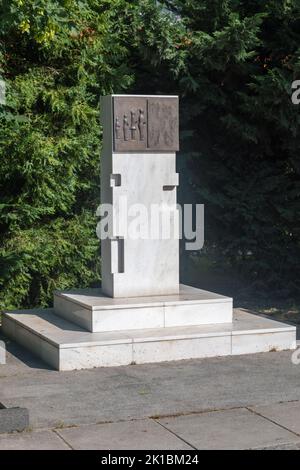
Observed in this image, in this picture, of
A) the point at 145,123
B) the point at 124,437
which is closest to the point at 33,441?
the point at 124,437

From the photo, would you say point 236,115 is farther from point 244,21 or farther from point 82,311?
point 82,311

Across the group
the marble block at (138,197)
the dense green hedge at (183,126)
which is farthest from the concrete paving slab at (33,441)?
the dense green hedge at (183,126)

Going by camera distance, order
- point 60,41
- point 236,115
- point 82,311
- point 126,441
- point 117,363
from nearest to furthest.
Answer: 1. point 126,441
2. point 117,363
3. point 82,311
4. point 60,41
5. point 236,115

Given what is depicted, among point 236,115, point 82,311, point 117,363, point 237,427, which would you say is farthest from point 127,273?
point 236,115

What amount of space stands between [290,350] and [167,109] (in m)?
2.73

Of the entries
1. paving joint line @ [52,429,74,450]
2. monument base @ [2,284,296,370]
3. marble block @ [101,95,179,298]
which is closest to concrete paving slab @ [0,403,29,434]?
paving joint line @ [52,429,74,450]

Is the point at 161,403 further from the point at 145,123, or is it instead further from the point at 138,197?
the point at 145,123

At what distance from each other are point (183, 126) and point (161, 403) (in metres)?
5.57

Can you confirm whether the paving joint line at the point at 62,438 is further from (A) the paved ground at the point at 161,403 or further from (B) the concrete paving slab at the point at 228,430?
(B) the concrete paving slab at the point at 228,430

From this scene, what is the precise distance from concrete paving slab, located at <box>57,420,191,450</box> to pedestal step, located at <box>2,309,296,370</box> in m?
1.65

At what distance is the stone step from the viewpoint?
8.00 metres

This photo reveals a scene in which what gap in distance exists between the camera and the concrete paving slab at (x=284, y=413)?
19.3 feet

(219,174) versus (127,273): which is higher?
(219,174)

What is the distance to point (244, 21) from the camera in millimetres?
10266
